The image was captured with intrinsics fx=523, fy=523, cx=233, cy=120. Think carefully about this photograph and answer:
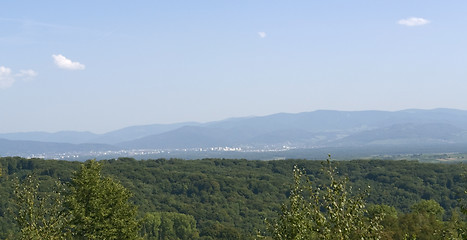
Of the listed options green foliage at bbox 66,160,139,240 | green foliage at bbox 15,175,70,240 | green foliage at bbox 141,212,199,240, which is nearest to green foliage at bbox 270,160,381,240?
green foliage at bbox 15,175,70,240

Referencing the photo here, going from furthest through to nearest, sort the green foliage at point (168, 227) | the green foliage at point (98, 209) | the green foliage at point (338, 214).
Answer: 1. the green foliage at point (168, 227)
2. the green foliage at point (98, 209)
3. the green foliage at point (338, 214)

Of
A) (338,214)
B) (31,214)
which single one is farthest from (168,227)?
(338,214)

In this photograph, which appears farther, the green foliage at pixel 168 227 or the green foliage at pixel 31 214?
the green foliage at pixel 168 227

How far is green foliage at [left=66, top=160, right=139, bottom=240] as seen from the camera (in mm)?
44906

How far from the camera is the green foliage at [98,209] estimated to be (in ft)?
147

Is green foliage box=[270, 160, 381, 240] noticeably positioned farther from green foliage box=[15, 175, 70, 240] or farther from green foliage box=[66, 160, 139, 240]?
green foliage box=[66, 160, 139, 240]

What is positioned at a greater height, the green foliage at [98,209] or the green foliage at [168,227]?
the green foliage at [98,209]

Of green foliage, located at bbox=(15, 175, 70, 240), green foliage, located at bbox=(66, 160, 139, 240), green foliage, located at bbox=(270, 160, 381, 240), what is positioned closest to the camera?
green foliage, located at bbox=(270, 160, 381, 240)

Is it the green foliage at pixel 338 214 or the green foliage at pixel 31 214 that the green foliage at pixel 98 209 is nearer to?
the green foliage at pixel 31 214

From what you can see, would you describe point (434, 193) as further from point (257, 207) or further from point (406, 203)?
point (257, 207)

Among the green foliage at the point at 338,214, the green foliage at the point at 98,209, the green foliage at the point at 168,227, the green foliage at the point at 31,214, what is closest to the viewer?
the green foliage at the point at 338,214

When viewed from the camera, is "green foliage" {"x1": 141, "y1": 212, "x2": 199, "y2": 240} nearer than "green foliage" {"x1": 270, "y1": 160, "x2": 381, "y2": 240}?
No

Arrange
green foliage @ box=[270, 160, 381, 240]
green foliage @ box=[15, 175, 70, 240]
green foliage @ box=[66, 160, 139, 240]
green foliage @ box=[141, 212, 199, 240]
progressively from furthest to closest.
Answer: green foliage @ box=[141, 212, 199, 240], green foliage @ box=[66, 160, 139, 240], green foliage @ box=[15, 175, 70, 240], green foliage @ box=[270, 160, 381, 240]

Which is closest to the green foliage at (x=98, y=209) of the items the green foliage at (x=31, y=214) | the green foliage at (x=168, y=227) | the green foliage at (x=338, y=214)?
the green foliage at (x=31, y=214)
